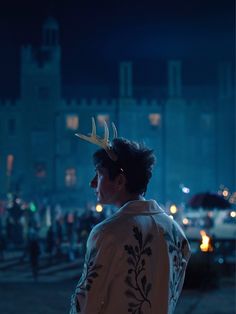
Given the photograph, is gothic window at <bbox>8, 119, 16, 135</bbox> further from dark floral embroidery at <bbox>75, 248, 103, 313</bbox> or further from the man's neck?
dark floral embroidery at <bbox>75, 248, 103, 313</bbox>

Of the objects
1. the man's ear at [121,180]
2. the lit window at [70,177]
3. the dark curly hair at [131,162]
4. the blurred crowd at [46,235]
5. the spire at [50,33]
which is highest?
the spire at [50,33]

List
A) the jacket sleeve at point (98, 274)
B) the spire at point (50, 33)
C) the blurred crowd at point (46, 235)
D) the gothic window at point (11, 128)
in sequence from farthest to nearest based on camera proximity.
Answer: the spire at point (50, 33)
the gothic window at point (11, 128)
the blurred crowd at point (46, 235)
the jacket sleeve at point (98, 274)

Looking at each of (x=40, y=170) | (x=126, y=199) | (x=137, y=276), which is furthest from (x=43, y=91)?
(x=137, y=276)

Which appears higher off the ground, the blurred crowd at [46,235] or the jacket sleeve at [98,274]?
the jacket sleeve at [98,274]

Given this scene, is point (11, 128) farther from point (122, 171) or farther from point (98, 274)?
point (98, 274)

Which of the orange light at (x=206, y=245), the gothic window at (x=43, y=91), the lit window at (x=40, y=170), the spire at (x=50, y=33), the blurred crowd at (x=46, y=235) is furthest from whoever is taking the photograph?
the spire at (x=50, y=33)

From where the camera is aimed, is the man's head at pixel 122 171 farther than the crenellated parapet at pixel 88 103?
No

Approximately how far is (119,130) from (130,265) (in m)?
43.1

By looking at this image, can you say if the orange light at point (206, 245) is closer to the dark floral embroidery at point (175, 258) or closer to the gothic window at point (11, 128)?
the dark floral embroidery at point (175, 258)

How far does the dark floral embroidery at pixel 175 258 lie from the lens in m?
2.04

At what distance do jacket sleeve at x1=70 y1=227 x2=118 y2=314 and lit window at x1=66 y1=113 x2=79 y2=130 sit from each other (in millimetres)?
42933

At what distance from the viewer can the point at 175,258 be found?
2.06 m

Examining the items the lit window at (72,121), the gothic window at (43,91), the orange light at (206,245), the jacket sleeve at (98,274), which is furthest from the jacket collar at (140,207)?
the gothic window at (43,91)

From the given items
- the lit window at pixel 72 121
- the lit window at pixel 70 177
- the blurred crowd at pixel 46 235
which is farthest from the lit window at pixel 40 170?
the blurred crowd at pixel 46 235
